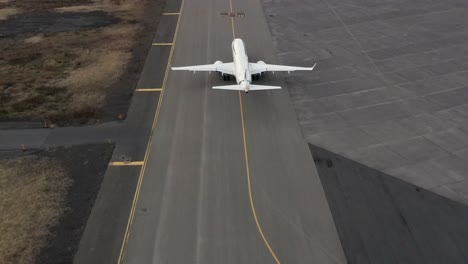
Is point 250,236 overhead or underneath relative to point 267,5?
underneath

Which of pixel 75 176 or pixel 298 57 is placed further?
pixel 298 57

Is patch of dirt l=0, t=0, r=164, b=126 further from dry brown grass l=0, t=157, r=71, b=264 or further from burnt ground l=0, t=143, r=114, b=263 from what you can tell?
dry brown grass l=0, t=157, r=71, b=264

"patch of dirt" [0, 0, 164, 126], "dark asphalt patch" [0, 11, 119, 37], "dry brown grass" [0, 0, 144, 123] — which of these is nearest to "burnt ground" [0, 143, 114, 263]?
"patch of dirt" [0, 0, 164, 126]

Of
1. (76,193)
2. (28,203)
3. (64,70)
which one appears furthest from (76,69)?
(28,203)

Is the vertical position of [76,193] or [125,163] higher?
[125,163]

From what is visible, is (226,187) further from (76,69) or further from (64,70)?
(64,70)

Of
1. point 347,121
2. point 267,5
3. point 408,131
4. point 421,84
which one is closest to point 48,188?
point 347,121

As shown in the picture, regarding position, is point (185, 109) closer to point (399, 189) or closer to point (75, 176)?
point (75, 176)
